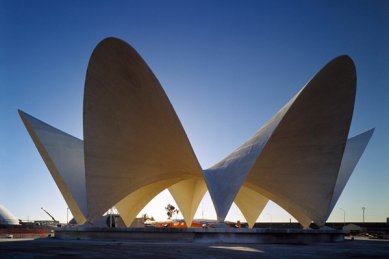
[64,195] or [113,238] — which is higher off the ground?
[64,195]

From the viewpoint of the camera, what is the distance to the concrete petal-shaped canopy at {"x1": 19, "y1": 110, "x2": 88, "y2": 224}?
2691 centimetres

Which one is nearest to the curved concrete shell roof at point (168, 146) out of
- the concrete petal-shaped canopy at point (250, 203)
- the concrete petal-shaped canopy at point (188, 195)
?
the concrete petal-shaped canopy at point (250, 203)

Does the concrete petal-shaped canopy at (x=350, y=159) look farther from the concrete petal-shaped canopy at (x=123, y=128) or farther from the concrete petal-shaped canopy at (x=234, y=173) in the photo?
the concrete petal-shaped canopy at (x=123, y=128)

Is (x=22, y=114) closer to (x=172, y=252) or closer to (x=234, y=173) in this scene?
(x=234, y=173)

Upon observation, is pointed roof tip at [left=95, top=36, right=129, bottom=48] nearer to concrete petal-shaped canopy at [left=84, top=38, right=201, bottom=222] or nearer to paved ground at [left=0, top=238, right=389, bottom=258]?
concrete petal-shaped canopy at [left=84, top=38, right=201, bottom=222]

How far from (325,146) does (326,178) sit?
2574 millimetres

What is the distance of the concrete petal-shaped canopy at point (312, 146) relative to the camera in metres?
23.8

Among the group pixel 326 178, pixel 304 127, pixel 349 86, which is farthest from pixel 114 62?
pixel 326 178

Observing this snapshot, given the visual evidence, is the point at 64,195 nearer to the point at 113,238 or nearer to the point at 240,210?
the point at 113,238

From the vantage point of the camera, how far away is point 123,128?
993 inches

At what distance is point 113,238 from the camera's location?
2462 centimetres

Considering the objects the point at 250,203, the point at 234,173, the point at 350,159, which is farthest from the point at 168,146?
the point at 250,203

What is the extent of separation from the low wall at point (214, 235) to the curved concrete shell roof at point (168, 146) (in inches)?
61.3

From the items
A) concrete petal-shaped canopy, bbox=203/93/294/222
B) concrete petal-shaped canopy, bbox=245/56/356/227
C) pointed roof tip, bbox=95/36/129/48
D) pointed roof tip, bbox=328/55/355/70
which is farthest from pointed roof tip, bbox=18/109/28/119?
pointed roof tip, bbox=328/55/355/70
